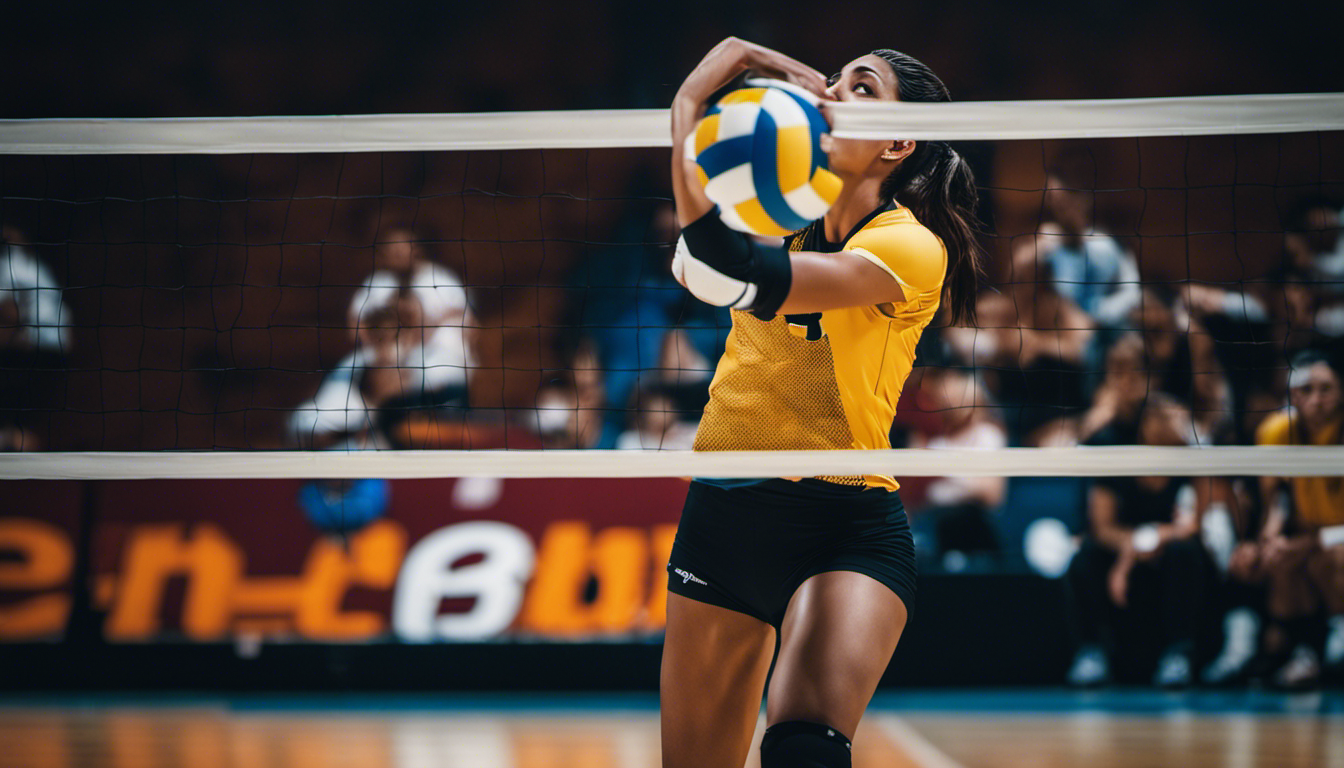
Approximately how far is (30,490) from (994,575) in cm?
517

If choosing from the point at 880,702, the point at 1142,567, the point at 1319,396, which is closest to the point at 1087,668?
the point at 1142,567

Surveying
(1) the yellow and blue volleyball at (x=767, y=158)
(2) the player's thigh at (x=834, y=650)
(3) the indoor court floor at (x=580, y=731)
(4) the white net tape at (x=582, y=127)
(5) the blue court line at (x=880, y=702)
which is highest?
(4) the white net tape at (x=582, y=127)

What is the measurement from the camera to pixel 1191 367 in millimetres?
5879

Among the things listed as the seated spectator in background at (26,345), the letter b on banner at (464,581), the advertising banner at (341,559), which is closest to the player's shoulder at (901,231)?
the advertising banner at (341,559)

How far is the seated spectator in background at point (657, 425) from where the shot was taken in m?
6.11

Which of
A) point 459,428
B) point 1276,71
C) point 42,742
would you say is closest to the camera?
point 42,742

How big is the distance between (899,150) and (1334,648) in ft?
16.0

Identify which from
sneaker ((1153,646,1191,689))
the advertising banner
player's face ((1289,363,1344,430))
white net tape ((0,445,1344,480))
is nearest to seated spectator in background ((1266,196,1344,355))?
player's face ((1289,363,1344,430))

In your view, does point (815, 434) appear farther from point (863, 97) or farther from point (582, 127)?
point (582, 127)

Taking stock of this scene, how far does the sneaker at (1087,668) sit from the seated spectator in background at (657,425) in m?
2.39

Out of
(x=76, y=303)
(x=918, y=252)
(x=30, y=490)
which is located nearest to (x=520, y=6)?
(x=76, y=303)

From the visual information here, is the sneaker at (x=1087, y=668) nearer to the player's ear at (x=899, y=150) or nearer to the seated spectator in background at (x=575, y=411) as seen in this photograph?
the seated spectator in background at (x=575, y=411)

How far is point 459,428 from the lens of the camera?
20.7 ft

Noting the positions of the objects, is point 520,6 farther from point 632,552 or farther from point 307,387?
point 632,552
